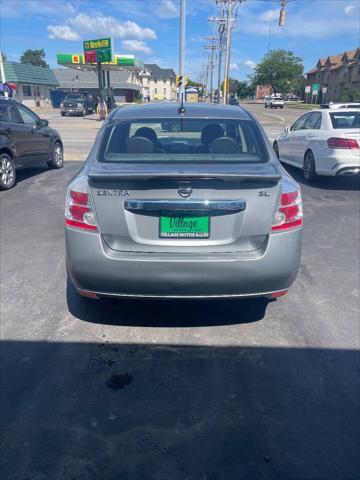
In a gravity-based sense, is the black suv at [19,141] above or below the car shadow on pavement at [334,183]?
above

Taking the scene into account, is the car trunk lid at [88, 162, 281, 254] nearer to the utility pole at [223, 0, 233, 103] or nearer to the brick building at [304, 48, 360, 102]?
the utility pole at [223, 0, 233, 103]

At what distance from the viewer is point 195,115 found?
13.0ft

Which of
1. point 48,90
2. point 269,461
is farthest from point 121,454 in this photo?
point 48,90

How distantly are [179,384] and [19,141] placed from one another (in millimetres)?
7516

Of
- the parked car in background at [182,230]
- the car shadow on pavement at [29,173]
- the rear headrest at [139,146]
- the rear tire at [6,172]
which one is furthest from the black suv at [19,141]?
the parked car in background at [182,230]

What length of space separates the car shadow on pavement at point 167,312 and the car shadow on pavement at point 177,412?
0.34 m

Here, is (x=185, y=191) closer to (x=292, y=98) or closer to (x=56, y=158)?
(x=56, y=158)

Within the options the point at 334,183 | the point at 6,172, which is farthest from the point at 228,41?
the point at 6,172

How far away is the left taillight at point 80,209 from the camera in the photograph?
290 cm

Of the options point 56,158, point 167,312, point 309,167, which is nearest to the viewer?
point 167,312

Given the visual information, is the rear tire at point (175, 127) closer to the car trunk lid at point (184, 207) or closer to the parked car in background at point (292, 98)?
the car trunk lid at point (184, 207)

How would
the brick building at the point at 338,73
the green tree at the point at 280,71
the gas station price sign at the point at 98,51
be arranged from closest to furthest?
the gas station price sign at the point at 98,51, the brick building at the point at 338,73, the green tree at the point at 280,71

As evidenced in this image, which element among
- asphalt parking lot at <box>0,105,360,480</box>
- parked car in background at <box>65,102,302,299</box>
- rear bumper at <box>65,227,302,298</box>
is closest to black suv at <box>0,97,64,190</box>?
asphalt parking lot at <box>0,105,360,480</box>

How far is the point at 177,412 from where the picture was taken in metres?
2.55
